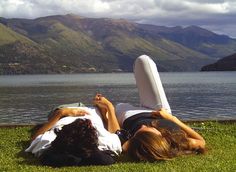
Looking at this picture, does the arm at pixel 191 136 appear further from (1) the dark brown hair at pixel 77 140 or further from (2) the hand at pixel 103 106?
(1) the dark brown hair at pixel 77 140

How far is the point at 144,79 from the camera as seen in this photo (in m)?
14.3

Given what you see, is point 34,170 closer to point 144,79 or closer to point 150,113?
point 150,113

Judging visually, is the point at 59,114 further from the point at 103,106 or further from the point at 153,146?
the point at 153,146

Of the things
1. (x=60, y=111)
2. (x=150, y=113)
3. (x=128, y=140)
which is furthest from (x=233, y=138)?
(x=60, y=111)

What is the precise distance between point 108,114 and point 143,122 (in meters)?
1.78

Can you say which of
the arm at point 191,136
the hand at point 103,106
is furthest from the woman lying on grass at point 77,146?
the hand at point 103,106

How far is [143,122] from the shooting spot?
475 inches

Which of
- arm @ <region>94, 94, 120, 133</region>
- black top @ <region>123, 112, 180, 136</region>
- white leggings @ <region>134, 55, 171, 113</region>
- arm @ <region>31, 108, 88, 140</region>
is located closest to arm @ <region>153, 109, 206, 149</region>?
black top @ <region>123, 112, 180, 136</region>

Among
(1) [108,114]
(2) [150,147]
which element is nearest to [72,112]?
(1) [108,114]

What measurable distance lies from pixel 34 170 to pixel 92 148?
1.46m

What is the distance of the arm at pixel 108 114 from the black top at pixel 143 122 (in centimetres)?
30

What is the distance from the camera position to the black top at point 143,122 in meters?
11.7

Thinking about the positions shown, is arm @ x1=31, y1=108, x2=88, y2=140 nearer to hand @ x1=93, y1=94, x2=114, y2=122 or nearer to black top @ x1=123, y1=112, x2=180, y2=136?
hand @ x1=93, y1=94, x2=114, y2=122

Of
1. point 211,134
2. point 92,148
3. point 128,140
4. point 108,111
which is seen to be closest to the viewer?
point 92,148
